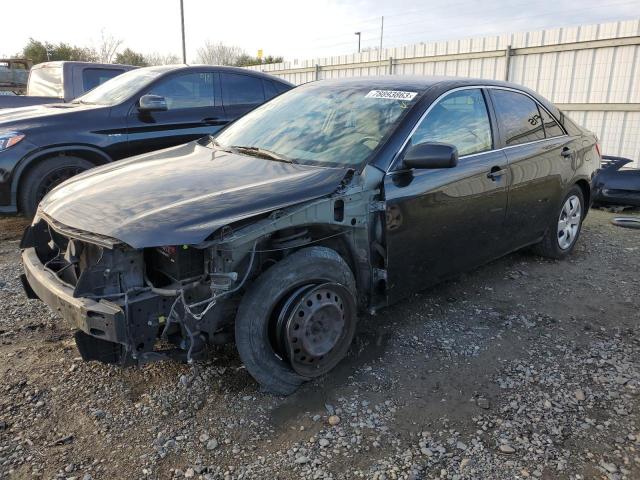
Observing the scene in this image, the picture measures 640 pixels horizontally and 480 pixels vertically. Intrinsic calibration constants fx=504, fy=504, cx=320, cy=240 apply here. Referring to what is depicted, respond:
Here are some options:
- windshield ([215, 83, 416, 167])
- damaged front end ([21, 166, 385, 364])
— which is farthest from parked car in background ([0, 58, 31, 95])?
damaged front end ([21, 166, 385, 364])

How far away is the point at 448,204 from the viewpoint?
345 centimetres

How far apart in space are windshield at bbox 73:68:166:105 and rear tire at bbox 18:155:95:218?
881 mm

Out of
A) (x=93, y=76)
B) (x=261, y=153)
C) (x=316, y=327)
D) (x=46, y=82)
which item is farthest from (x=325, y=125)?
(x=46, y=82)

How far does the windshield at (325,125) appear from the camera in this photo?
324 cm

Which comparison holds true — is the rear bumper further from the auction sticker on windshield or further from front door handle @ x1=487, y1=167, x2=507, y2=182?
front door handle @ x1=487, y1=167, x2=507, y2=182

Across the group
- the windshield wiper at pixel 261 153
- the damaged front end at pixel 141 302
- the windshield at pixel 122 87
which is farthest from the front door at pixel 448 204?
the windshield at pixel 122 87

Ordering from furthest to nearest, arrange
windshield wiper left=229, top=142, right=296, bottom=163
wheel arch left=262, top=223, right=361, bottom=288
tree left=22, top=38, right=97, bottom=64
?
tree left=22, top=38, right=97, bottom=64
windshield wiper left=229, top=142, right=296, bottom=163
wheel arch left=262, top=223, right=361, bottom=288

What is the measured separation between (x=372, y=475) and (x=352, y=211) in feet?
4.60

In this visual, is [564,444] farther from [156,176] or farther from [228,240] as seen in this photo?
[156,176]

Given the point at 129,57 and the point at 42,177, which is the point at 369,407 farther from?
the point at 129,57

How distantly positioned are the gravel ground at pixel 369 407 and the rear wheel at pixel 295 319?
0.17m

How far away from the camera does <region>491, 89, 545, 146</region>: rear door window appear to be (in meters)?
4.06

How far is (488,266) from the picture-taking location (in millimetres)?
4922

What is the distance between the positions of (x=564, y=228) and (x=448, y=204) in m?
2.29
